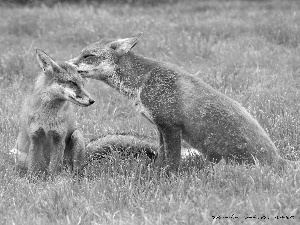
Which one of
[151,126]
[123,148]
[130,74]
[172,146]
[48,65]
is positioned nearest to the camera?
[172,146]

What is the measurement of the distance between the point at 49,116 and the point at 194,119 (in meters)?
1.78

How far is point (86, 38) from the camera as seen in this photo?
12.9m

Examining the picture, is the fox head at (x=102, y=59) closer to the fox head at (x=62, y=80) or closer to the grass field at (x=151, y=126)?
the fox head at (x=62, y=80)

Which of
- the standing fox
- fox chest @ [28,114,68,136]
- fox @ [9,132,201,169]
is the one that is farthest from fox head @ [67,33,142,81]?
fox @ [9,132,201,169]

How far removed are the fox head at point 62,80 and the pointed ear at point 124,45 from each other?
0.62 metres

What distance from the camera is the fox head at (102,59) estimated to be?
279 inches

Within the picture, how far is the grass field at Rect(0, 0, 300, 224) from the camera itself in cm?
530

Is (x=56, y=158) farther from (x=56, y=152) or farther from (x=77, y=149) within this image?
(x=77, y=149)

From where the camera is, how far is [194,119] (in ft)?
21.7

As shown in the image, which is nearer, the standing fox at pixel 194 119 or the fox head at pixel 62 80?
the standing fox at pixel 194 119

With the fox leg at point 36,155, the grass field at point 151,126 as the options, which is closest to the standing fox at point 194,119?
the grass field at point 151,126

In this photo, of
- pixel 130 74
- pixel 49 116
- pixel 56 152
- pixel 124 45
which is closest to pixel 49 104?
pixel 49 116

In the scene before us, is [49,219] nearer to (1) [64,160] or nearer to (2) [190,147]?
(1) [64,160]

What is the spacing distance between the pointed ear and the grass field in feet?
4.65
